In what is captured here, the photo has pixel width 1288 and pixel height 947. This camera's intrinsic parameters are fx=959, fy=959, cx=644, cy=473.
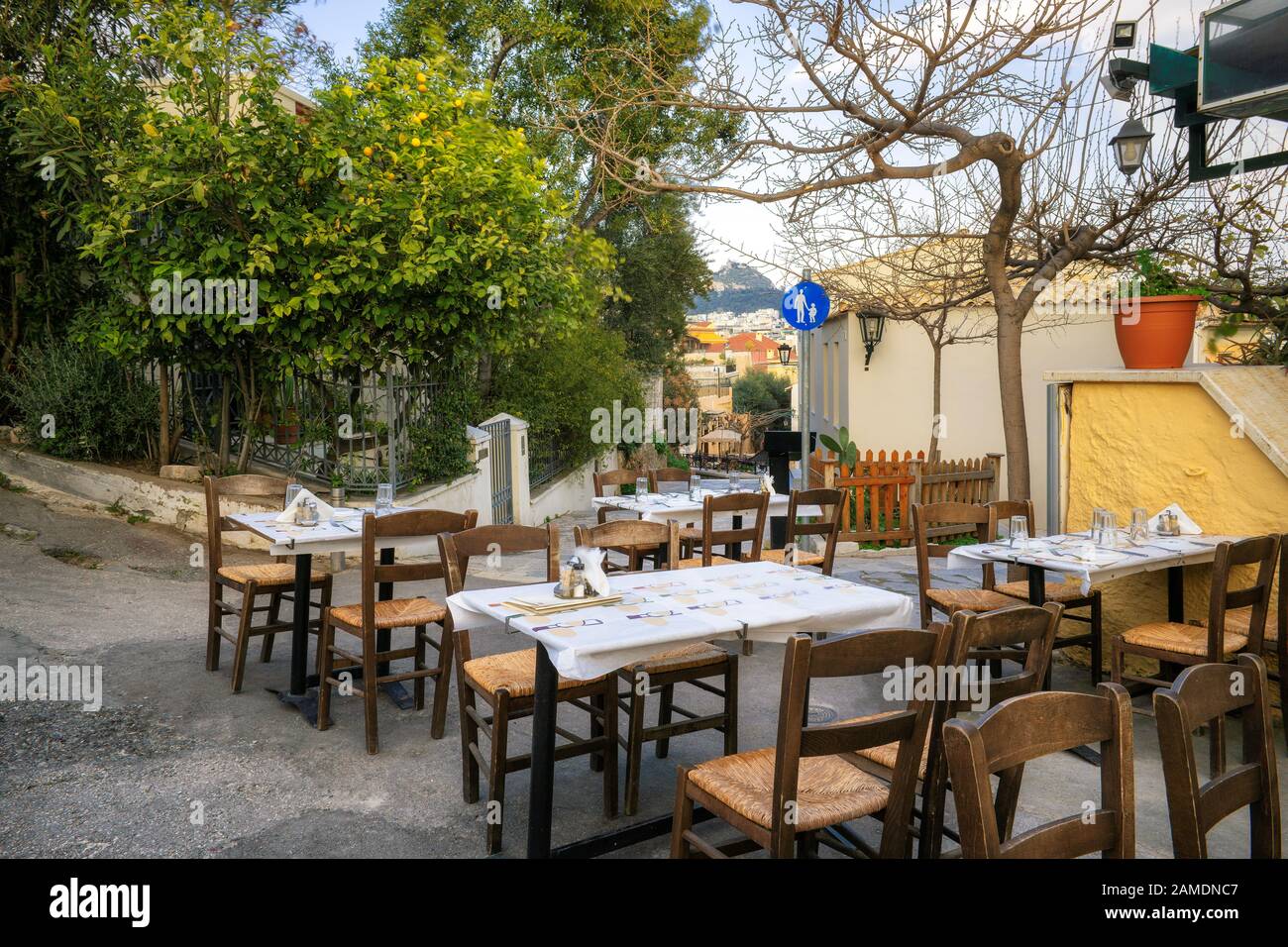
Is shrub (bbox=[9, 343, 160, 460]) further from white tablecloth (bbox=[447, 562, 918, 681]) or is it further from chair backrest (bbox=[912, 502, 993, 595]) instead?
chair backrest (bbox=[912, 502, 993, 595])

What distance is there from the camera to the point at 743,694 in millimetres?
5344

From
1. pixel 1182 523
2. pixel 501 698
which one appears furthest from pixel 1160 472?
pixel 501 698

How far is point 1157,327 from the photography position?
5.91 meters

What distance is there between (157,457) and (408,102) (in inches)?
170

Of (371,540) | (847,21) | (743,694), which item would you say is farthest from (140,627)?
(847,21)

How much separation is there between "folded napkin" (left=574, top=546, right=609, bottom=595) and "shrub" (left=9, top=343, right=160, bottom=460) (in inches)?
296

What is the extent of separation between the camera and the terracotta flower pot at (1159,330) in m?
5.88

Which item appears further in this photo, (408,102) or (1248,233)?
(408,102)

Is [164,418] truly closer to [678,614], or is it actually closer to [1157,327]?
[678,614]

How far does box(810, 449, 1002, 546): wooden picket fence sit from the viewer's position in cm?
1114

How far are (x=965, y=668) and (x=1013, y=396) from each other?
16.4 ft

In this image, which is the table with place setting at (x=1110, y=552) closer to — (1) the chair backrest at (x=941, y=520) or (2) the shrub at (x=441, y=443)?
(1) the chair backrest at (x=941, y=520)

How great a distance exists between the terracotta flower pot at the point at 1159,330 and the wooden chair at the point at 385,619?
4.21m
